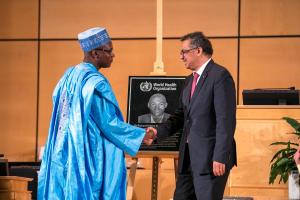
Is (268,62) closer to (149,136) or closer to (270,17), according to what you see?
(270,17)

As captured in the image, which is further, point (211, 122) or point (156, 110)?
point (156, 110)

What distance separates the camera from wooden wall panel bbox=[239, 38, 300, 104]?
7695 mm

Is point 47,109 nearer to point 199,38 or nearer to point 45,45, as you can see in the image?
point 45,45

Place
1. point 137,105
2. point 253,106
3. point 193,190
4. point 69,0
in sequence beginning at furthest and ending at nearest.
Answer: point 69,0
point 137,105
point 253,106
point 193,190

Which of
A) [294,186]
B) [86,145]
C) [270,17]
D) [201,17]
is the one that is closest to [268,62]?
[270,17]

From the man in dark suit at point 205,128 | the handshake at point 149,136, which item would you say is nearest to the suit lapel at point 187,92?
the man in dark suit at point 205,128

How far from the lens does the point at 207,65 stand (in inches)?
165

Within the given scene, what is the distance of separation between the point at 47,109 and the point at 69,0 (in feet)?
4.49

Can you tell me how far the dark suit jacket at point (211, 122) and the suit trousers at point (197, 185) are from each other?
0.12 ft

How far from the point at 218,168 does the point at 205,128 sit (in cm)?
28

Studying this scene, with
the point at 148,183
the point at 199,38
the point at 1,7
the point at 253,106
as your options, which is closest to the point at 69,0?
the point at 1,7

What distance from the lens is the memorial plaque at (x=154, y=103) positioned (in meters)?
5.97

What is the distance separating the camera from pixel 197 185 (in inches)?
157

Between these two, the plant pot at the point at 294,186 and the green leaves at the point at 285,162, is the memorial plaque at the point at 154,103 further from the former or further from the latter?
the plant pot at the point at 294,186
